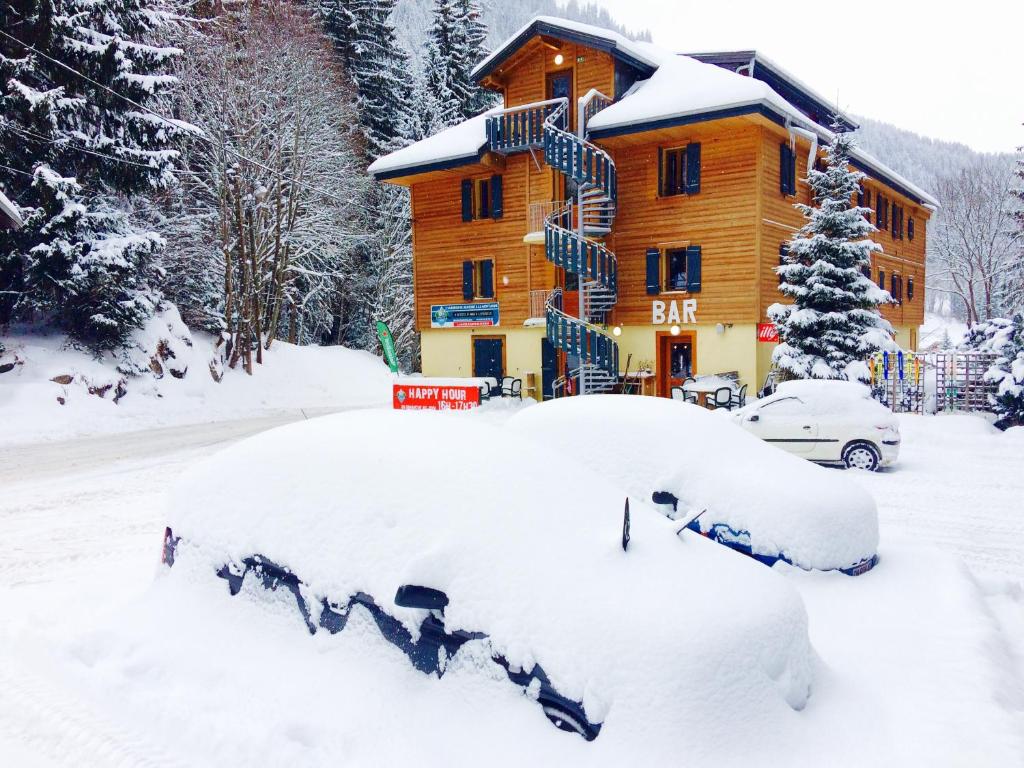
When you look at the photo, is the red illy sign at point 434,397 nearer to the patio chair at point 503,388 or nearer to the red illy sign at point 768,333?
the patio chair at point 503,388

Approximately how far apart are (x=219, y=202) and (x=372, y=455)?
23479mm

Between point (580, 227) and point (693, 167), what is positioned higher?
point (693, 167)

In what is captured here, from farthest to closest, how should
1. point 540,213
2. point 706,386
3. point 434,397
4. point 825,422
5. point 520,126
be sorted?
point 540,213
point 520,126
point 706,386
point 434,397
point 825,422

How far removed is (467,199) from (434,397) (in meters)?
10.3

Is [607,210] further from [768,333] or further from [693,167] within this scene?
[768,333]

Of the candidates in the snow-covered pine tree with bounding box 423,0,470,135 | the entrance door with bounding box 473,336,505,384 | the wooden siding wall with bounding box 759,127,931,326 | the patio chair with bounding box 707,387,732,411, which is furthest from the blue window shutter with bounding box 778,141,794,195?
the snow-covered pine tree with bounding box 423,0,470,135

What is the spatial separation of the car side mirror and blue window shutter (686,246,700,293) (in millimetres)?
18902

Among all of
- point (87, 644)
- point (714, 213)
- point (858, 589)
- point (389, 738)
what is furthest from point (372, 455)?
point (714, 213)

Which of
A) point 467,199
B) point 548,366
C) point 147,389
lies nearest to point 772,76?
point 467,199

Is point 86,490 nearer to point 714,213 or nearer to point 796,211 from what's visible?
point 714,213

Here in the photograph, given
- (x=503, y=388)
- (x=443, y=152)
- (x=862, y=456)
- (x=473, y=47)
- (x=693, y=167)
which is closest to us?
(x=862, y=456)

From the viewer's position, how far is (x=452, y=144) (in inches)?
955

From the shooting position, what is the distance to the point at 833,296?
1684cm

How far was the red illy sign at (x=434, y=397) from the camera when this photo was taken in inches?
665
